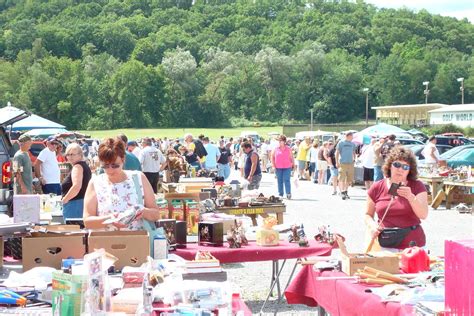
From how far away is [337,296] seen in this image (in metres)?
4.73

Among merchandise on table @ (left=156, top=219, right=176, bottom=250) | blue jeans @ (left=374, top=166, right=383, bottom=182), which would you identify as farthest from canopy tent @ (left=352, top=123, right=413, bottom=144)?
merchandise on table @ (left=156, top=219, right=176, bottom=250)

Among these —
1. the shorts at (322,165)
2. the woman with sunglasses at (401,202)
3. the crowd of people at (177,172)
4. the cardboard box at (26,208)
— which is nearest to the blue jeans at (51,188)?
the crowd of people at (177,172)

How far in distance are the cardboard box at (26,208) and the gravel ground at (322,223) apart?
170 centimetres

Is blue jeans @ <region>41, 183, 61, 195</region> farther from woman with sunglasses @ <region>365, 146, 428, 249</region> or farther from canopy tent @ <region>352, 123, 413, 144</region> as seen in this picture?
canopy tent @ <region>352, 123, 413, 144</region>

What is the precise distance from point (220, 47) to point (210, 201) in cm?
13634

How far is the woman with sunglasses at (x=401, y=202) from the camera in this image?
599cm

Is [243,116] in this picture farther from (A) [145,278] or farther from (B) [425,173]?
(A) [145,278]

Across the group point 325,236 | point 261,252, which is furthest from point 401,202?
point 261,252

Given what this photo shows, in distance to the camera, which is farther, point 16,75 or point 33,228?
point 16,75

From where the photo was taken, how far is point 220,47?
473 ft

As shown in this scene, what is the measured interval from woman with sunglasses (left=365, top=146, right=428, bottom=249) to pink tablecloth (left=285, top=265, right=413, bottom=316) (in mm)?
786

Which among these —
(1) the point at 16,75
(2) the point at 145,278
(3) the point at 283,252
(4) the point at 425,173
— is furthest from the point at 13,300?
(1) the point at 16,75

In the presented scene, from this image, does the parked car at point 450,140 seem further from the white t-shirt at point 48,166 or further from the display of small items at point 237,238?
the display of small items at point 237,238

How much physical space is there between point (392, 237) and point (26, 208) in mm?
2678
